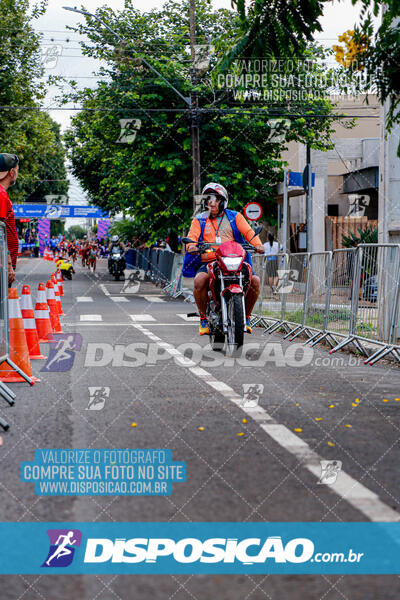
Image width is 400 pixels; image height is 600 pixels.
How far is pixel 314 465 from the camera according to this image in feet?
16.3

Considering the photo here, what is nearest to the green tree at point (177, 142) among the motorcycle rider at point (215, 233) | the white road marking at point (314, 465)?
the motorcycle rider at point (215, 233)

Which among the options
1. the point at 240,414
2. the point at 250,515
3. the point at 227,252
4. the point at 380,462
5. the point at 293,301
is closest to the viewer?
the point at 250,515

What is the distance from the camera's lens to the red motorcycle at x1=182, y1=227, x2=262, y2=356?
10.2 meters

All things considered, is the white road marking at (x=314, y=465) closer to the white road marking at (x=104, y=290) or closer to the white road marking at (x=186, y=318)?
the white road marking at (x=186, y=318)

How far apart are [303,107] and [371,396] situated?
84.4 ft

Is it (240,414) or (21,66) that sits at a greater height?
(21,66)

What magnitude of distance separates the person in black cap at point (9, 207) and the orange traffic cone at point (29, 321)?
116 centimetres

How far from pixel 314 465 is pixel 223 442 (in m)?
0.76

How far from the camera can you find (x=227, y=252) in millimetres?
10383

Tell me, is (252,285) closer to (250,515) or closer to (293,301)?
(293,301)

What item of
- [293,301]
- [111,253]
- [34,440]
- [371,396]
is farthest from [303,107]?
[34,440]

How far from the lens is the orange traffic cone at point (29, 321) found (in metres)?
9.84

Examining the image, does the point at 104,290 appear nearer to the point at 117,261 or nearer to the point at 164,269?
the point at 164,269

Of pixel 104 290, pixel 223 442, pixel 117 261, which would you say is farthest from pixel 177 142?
pixel 223 442
